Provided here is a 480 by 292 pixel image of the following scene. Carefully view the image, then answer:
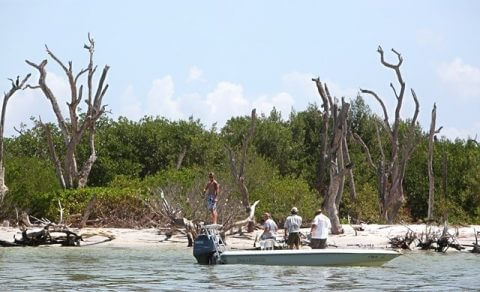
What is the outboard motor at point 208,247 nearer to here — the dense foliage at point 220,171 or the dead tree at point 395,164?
the dense foliage at point 220,171

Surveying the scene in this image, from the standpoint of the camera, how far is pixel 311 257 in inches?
1108

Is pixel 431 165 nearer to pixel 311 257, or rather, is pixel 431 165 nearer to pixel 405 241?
pixel 405 241

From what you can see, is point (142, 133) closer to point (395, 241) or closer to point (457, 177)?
point (457, 177)

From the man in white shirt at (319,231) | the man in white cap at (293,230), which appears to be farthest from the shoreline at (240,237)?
the man in white shirt at (319,231)

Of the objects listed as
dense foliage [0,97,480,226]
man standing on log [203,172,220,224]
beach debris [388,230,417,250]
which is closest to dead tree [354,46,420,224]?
dense foliage [0,97,480,226]

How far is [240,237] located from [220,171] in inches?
432

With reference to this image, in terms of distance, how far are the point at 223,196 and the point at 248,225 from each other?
3385 millimetres

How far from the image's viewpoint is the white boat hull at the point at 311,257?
1109 inches

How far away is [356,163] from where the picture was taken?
59188 mm

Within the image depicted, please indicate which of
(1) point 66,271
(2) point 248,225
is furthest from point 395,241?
(1) point 66,271

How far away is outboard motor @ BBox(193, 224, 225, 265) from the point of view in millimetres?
29484

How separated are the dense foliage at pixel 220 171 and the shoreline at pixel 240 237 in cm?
149

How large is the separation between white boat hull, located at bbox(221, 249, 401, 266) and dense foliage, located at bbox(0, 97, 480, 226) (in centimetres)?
782

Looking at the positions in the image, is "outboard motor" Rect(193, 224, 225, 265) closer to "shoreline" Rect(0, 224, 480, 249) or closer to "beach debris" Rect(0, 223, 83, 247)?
"shoreline" Rect(0, 224, 480, 249)
